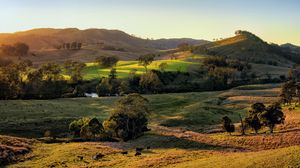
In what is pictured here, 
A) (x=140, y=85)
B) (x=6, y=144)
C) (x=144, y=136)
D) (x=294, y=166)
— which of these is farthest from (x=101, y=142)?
(x=140, y=85)

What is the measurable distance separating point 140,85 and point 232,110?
70698 millimetres

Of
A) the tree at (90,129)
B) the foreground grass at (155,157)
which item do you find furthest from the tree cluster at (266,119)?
the tree at (90,129)

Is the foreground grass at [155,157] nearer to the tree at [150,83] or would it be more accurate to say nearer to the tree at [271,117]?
the tree at [271,117]

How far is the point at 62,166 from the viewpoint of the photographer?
188 feet

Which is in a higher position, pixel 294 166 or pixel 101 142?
pixel 294 166

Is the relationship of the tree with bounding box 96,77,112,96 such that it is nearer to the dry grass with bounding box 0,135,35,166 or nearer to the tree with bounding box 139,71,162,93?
the tree with bounding box 139,71,162,93

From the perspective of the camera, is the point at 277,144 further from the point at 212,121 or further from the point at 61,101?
the point at 61,101

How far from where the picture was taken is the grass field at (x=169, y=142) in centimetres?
5388

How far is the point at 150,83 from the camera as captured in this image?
18525 cm

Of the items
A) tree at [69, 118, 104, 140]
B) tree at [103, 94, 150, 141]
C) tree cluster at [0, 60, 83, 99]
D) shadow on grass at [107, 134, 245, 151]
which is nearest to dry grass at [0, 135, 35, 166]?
tree at [69, 118, 104, 140]

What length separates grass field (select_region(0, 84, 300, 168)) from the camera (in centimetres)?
5388

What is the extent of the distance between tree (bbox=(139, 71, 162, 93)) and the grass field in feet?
144

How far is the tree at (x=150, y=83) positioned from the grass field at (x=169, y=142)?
43990mm

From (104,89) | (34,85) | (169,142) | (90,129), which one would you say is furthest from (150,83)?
(169,142)
